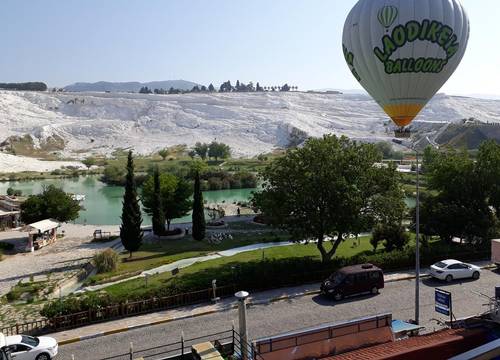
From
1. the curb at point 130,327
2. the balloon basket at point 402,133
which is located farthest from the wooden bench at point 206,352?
the balloon basket at point 402,133

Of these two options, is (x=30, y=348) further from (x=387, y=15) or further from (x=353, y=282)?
(x=387, y=15)

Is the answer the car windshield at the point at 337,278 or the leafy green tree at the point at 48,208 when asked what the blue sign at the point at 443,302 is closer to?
the car windshield at the point at 337,278

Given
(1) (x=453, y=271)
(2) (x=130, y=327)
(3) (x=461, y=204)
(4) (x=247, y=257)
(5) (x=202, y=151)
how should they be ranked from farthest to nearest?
(5) (x=202, y=151) → (3) (x=461, y=204) → (4) (x=247, y=257) → (1) (x=453, y=271) → (2) (x=130, y=327)

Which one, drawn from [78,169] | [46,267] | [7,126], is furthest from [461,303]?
[7,126]

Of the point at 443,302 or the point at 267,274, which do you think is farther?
the point at 267,274

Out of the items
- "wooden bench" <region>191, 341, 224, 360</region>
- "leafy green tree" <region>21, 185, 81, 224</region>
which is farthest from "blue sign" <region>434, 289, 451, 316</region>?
"leafy green tree" <region>21, 185, 81, 224</region>

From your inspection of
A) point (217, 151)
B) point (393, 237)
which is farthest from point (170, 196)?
point (217, 151)

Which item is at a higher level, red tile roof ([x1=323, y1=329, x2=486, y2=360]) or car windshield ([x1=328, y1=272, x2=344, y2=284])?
red tile roof ([x1=323, y1=329, x2=486, y2=360])

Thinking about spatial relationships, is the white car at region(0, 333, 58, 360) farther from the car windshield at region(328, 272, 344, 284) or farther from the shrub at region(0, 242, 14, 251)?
the shrub at region(0, 242, 14, 251)
